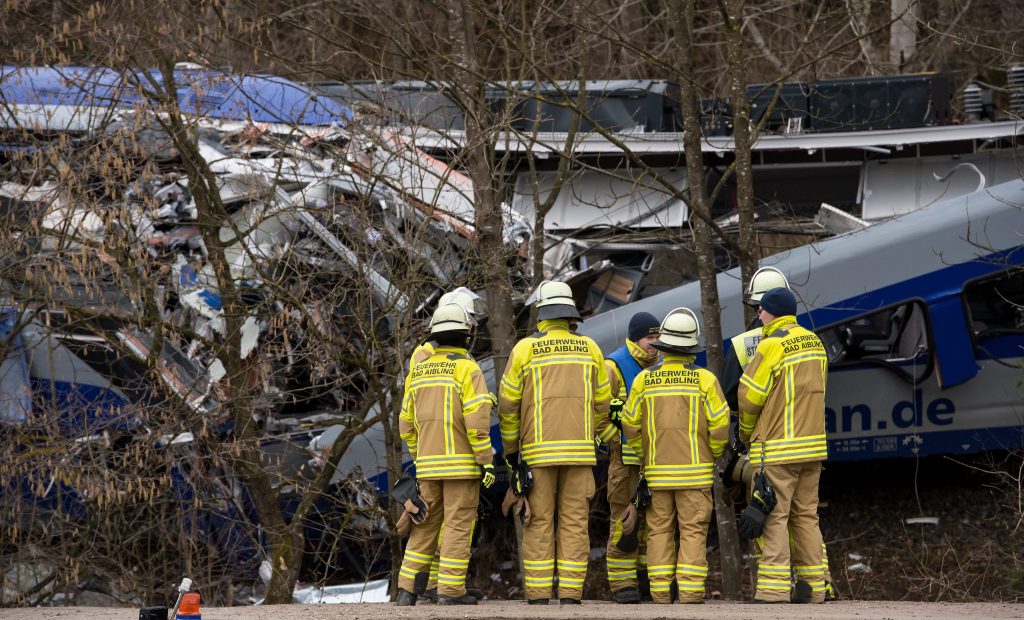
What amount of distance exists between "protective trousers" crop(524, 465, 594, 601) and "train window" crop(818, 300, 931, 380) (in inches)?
131

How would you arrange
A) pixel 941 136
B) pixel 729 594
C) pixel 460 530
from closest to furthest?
pixel 460 530, pixel 729 594, pixel 941 136

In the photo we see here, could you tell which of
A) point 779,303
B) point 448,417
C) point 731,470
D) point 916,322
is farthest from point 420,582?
point 916,322

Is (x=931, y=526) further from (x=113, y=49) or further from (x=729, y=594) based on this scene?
(x=113, y=49)

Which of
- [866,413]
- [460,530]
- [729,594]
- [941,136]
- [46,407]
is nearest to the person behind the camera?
[460,530]

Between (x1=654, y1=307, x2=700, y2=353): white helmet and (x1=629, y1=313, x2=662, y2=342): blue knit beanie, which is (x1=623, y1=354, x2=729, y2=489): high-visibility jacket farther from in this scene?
(x1=629, y1=313, x2=662, y2=342): blue knit beanie

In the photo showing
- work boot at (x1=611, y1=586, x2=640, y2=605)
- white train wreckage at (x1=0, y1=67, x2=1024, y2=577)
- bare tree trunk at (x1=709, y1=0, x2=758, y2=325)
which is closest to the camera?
work boot at (x1=611, y1=586, x2=640, y2=605)

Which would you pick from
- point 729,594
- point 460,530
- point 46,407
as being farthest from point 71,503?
point 729,594

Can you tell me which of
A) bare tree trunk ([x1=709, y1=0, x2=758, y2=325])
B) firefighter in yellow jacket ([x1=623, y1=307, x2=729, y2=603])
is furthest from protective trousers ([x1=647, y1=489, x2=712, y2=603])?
bare tree trunk ([x1=709, y1=0, x2=758, y2=325])

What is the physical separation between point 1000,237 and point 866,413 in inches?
68.7

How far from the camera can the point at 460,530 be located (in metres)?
6.20

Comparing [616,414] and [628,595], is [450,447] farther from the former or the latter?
[628,595]

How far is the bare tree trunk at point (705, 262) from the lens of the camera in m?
7.63

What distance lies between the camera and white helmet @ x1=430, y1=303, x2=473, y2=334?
6258mm

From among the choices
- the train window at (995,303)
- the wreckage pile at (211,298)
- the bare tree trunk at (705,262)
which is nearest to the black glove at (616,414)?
the bare tree trunk at (705,262)
